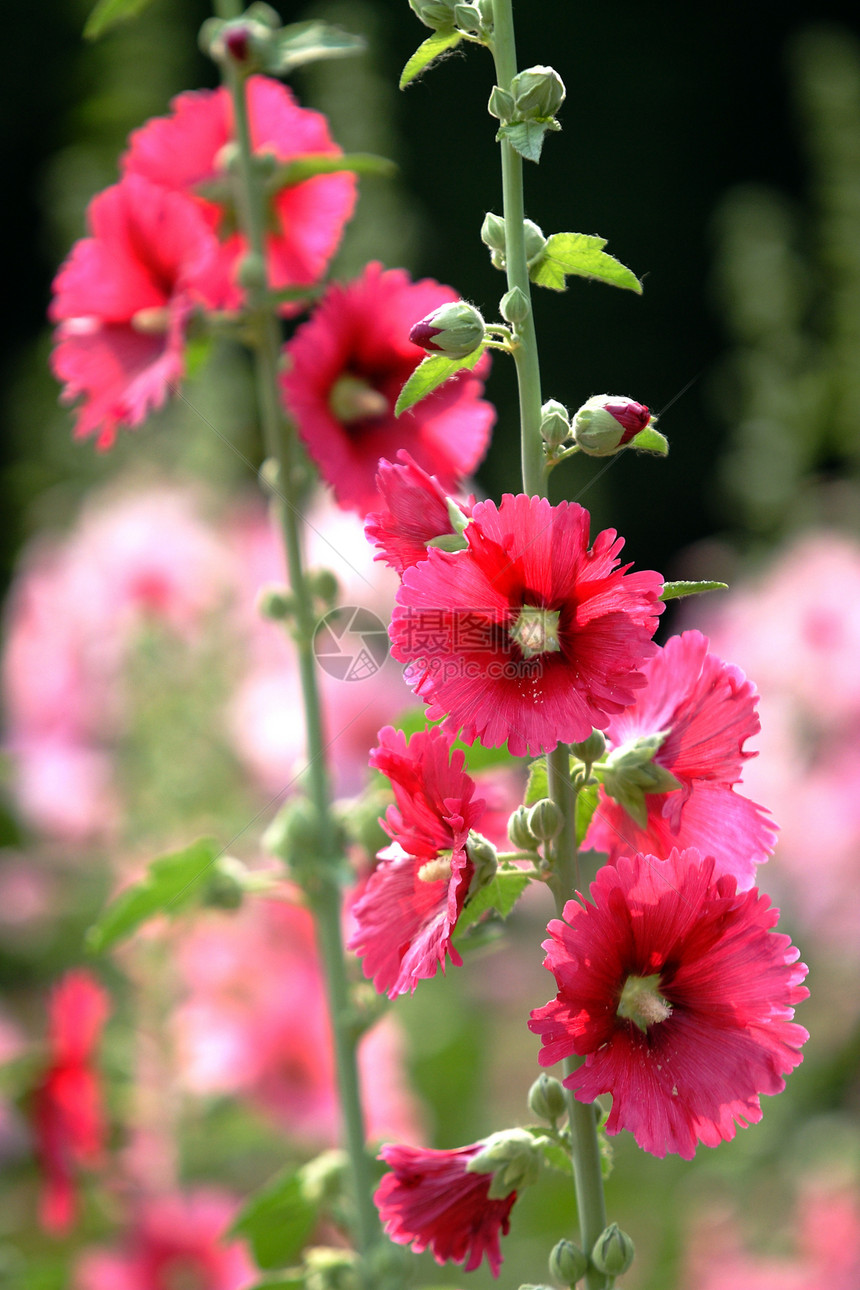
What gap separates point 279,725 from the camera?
1441 millimetres

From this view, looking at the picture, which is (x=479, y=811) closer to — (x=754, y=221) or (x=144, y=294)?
(x=144, y=294)

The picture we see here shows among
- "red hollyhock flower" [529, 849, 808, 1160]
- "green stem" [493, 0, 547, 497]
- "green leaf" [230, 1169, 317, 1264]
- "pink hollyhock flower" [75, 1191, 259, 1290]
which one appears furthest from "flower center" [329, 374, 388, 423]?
"pink hollyhock flower" [75, 1191, 259, 1290]

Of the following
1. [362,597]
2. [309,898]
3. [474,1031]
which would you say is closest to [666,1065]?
[309,898]

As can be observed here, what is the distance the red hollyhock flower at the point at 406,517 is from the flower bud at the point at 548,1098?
19cm

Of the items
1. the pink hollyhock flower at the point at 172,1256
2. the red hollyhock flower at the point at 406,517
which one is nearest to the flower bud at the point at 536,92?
the red hollyhock flower at the point at 406,517

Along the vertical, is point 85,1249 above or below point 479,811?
below

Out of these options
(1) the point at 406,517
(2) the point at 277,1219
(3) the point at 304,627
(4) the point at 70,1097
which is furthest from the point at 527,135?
(4) the point at 70,1097

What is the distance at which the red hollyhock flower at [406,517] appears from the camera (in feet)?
1.42

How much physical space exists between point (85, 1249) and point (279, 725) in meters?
0.55

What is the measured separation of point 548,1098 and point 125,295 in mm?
489

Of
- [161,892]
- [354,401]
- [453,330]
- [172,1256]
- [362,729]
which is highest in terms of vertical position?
[453,330]

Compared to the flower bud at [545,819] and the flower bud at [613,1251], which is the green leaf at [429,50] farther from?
the flower bud at [613,1251]

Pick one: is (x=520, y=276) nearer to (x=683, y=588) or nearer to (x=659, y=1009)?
(x=683, y=588)

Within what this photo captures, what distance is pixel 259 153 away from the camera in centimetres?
74
